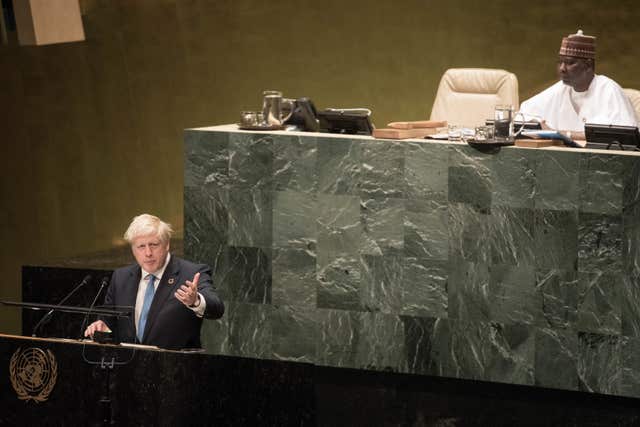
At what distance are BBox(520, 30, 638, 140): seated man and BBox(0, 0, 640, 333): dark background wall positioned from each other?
1487 millimetres

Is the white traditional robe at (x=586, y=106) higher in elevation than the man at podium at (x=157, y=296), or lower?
higher

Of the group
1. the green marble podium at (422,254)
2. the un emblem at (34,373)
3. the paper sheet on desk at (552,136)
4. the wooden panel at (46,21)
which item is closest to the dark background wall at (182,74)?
the wooden panel at (46,21)

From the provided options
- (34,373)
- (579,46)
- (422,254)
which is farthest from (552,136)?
(34,373)

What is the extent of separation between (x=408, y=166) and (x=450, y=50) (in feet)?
9.41

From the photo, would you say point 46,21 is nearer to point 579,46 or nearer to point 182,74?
point 182,74

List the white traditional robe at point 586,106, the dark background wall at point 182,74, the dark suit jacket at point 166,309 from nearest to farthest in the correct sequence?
the dark suit jacket at point 166,309
the white traditional robe at point 586,106
the dark background wall at point 182,74

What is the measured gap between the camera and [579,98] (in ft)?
18.5

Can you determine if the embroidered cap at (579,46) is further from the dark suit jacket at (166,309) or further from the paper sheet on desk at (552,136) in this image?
the dark suit jacket at (166,309)

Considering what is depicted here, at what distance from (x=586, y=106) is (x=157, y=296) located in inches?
108

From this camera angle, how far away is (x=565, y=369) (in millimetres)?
4453

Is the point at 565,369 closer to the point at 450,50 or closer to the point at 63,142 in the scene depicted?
the point at 450,50

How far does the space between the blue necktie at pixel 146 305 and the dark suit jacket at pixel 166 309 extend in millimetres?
26

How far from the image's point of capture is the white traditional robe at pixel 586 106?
5391 mm

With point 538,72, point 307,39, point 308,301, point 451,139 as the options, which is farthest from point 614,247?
point 307,39
